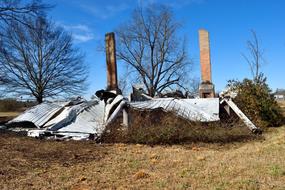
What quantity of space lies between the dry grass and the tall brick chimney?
7374 millimetres

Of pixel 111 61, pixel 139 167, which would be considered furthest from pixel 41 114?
pixel 139 167

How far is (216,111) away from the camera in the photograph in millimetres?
11766

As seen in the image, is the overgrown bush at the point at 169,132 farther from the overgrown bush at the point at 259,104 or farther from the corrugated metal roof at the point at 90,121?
the overgrown bush at the point at 259,104

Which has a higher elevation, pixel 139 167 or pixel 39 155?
pixel 39 155

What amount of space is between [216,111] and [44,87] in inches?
769

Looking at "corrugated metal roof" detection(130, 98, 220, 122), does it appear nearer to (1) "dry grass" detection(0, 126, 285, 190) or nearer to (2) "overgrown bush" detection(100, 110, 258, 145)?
(2) "overgrown bush" detection(100, 110, 258, 145)

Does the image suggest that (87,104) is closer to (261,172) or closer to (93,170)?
(93,170)

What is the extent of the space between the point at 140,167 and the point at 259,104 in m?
8.91

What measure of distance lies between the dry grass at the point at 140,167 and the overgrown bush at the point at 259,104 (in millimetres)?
5403

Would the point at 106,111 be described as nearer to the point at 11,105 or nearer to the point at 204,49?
the point at 204,49

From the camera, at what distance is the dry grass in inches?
177

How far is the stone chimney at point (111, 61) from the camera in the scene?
601 inches

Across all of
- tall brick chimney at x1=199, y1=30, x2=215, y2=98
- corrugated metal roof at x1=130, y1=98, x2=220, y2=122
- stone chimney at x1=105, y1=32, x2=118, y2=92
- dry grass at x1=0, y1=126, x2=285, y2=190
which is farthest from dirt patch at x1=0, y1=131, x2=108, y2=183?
tall brick chimney at x1=199, y1=30, x2=215, y2=98

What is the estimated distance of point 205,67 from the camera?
1648cm
